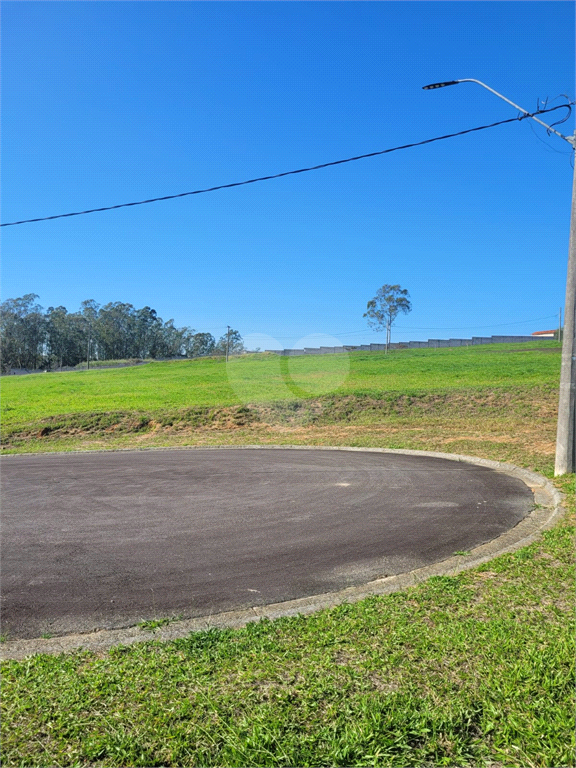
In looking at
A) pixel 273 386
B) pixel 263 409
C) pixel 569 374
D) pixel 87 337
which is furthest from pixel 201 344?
pixel 569 374

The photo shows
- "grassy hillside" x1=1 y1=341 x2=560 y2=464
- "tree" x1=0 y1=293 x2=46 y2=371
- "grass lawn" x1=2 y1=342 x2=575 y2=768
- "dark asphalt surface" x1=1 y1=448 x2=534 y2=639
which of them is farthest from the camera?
"tree" x1=0 y1=293 x2=46 y2=371

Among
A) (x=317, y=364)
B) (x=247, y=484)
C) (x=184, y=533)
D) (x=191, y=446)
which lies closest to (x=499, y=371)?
(x=317, y=364)

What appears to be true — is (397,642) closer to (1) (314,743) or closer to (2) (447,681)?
(2) (447,681)

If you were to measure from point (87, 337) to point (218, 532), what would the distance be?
351 feet

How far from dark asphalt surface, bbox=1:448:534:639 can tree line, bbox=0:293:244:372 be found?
77.4m

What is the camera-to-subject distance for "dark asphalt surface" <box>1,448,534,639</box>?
208 inches

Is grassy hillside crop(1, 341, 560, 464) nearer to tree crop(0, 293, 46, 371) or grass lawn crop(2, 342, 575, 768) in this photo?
grass lawn crop(2, 342, 575, 768)

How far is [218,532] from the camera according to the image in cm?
758

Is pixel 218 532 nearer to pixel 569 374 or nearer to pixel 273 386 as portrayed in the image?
pixel 569 374

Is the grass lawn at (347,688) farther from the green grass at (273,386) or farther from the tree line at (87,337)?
the tree line at (87,337)

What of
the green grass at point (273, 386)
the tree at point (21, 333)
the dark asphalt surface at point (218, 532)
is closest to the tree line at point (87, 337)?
the tree at point (21, 333)

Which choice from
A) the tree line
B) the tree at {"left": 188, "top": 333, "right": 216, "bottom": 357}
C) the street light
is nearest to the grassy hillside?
the street light

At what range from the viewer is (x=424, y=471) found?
12.6m

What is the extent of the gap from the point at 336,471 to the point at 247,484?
7.75ft
